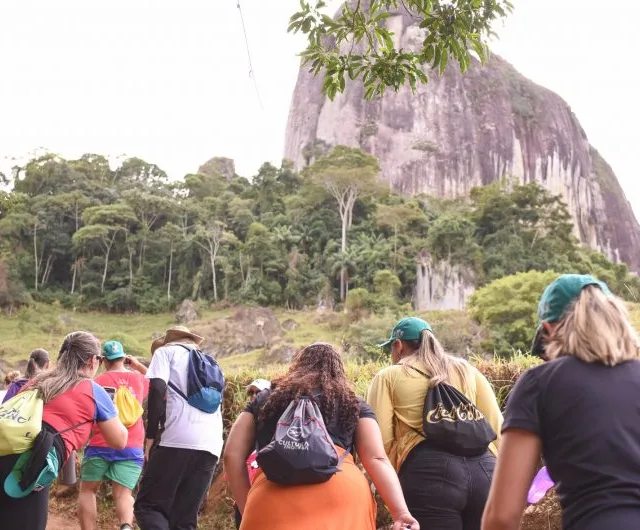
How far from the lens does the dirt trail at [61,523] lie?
4656 millimetres

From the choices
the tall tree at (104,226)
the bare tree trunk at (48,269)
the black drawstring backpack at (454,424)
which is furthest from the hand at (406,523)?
the bare tree trunk at (48,269)

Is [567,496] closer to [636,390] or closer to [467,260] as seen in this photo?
[636,390]

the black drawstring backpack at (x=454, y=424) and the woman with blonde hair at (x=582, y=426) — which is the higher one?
the woman with blonde hair at (x=582, y=426)

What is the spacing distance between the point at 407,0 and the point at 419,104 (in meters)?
61.7

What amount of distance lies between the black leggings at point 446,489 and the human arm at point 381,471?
18cm

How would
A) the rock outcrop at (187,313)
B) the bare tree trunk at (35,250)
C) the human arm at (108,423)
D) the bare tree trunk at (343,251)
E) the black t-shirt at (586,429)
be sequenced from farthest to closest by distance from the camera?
the bare tree trunk at (35,250) < the bare tree trunk at (343,251) < the rock outcrop at (187,313) < the human arm at (108,423) < the black t-shirt at (586,429)

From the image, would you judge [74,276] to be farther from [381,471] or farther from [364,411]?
[381,471]

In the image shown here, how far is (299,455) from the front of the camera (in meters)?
1.72

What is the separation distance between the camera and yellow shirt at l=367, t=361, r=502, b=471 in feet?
7.42

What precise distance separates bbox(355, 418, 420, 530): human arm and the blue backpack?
58.0 inches

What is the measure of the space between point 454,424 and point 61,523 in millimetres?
3906

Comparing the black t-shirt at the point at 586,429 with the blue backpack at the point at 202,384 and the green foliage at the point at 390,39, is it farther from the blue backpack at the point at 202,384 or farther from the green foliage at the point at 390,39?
the blue backpack at the point at 202,384

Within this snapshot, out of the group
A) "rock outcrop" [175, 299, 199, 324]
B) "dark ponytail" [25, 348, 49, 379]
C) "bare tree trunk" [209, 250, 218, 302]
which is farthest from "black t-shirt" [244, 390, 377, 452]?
"bare tree trunk" [209, 250, 218, 302]

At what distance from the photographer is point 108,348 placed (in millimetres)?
3604
